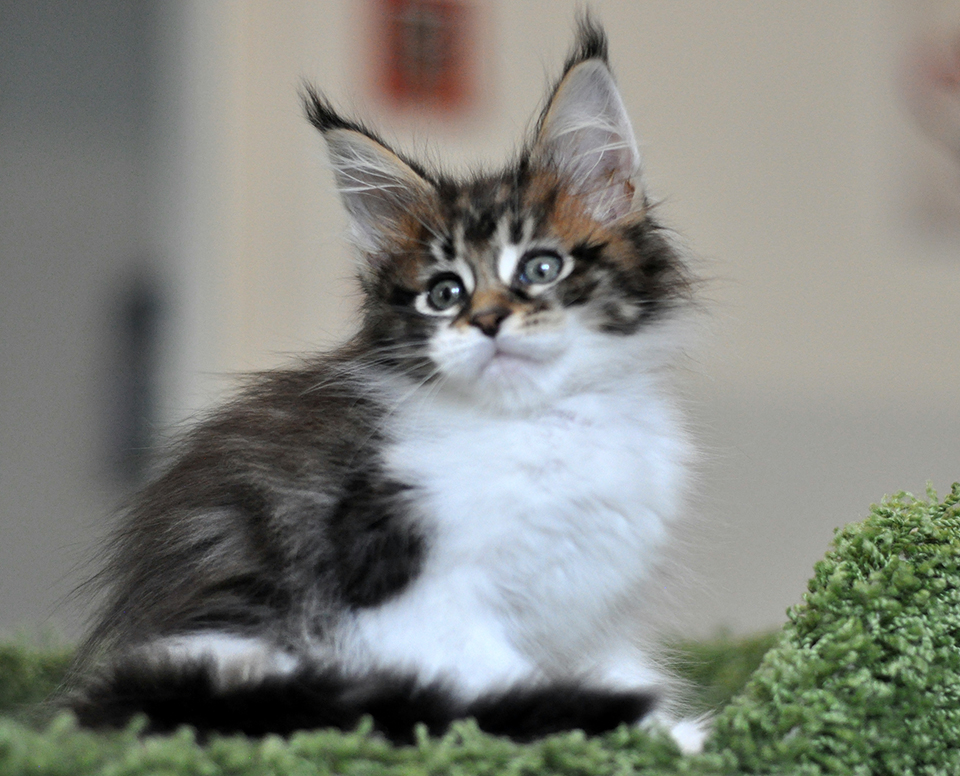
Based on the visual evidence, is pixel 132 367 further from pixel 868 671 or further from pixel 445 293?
pixel 868 671

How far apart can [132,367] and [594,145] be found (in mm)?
2493

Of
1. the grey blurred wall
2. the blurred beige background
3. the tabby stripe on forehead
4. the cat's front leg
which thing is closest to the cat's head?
the tabby stripe on forehead

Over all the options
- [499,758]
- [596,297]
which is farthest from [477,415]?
[499,758]

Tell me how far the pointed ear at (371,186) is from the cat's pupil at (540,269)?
0.26 meters

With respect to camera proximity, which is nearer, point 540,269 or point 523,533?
point 523,533

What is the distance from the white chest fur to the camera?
1.23 meters

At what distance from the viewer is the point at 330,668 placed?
113 centimetres

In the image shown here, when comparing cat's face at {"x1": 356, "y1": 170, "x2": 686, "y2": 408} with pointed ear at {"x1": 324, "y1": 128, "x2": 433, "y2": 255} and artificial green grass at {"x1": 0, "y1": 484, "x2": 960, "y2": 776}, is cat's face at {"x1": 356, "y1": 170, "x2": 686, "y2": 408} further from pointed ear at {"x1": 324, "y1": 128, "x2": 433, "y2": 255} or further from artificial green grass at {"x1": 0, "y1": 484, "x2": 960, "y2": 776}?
artificial green grass at {"x1": 0, "y1": 484, "x2": 960, "y2": 776}

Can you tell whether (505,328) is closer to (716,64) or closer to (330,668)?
(330,668)

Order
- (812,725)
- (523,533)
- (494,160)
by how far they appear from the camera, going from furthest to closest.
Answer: (494,160), (523,533), (812,725)

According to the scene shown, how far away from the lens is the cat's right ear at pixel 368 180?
5.19ft

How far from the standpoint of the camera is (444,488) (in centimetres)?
130

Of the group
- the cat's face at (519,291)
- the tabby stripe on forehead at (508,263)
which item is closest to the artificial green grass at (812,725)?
the cat's face at (519,291)

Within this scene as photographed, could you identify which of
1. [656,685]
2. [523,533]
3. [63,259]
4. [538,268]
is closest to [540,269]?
[538,268]
